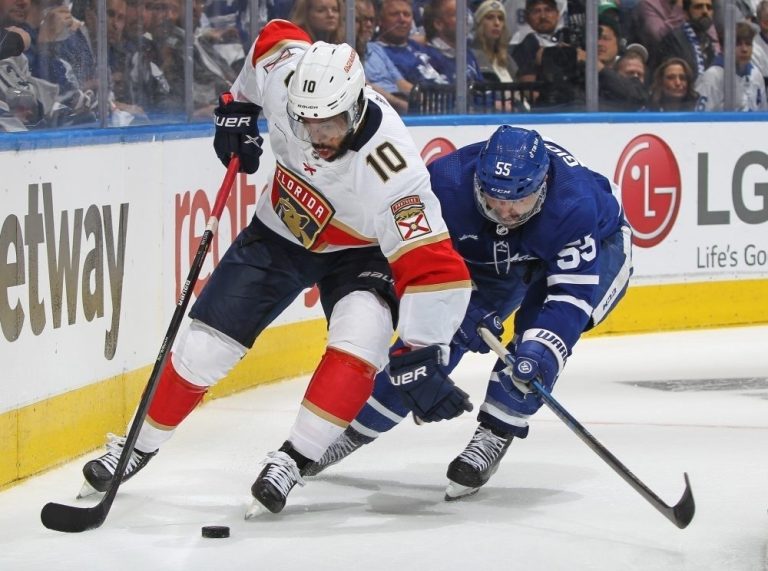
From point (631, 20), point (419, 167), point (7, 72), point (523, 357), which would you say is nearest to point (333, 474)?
point (523, 357)

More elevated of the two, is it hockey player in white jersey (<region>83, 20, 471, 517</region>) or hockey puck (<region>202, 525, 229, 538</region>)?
hockey player in white jersey (<region>83, 20, 471, 517</region>)

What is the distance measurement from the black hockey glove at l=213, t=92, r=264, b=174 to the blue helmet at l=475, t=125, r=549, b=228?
687 millimetres

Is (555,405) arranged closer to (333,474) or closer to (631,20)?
(333,474)

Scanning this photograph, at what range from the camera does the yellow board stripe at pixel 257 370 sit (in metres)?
4.80

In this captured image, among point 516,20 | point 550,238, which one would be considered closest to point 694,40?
point 516,20

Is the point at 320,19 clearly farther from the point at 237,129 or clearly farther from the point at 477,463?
the point at 477,463

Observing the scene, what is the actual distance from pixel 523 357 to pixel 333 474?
34.5 inches

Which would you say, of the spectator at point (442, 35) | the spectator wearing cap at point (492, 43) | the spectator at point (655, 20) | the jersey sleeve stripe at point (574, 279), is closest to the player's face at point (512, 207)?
the jersey sleeve stripe at point (574, 279)

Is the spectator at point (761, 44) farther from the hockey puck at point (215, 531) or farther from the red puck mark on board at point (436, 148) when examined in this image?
the hockey puck at point (215, 531)

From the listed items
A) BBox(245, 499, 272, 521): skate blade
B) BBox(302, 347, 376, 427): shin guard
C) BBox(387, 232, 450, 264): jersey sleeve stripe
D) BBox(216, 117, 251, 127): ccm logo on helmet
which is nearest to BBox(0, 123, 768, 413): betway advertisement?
BBox(216, 117, 251, 127): ccm logo on helmet

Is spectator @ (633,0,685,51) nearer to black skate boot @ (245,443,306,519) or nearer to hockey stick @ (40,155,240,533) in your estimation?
hockey stick @ (40,155,240,533)

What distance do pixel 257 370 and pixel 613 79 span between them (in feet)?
9.05

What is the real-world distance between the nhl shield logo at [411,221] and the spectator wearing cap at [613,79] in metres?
4.25

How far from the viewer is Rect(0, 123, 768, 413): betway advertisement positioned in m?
4.75
